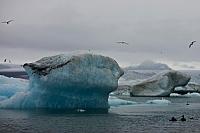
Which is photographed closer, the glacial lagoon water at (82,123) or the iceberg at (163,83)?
the glacial lagoon water at (82,123)

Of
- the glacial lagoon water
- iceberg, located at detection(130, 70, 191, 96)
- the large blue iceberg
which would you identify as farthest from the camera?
iceberg, located at detection(130, 70, 191, 96)

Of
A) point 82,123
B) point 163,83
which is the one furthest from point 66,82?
point 163,83

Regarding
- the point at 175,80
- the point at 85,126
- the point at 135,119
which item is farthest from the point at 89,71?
the point at 175,80

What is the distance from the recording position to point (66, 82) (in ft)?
136

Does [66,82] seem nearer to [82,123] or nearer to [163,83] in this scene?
[82,123]

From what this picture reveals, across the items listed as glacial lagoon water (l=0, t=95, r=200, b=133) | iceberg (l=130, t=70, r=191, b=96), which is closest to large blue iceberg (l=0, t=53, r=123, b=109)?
glacial lagoon water (l=0, t=95, r=200, b=133)

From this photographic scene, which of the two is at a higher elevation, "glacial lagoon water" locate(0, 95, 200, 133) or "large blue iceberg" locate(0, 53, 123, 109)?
"large blue iceberg" locate(0, 53, 123, 109)

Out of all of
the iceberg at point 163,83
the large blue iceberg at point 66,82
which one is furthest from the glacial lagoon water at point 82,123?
the iceberg at point 163,83

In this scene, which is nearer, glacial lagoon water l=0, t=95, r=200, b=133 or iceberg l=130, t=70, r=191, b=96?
glacial lagoon water l=0, t=95, r=200, b=133

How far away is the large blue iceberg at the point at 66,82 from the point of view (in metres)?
41.5

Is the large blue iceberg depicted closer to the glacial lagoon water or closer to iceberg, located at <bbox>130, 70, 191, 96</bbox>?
the glacial lagoon water

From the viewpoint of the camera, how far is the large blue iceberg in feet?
136

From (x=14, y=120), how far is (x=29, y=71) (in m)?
9.60

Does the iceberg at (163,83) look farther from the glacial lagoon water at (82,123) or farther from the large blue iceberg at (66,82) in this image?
the glacial lagoon water at (82,123)
